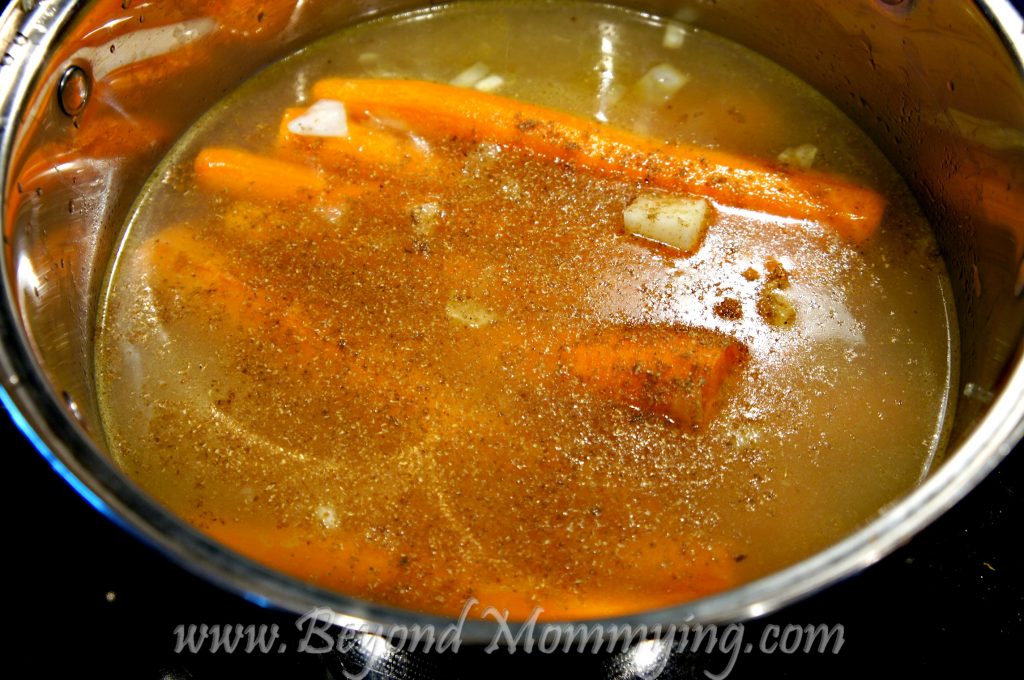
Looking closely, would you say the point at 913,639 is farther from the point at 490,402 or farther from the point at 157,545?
the point at 157,545

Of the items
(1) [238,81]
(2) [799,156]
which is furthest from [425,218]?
(2) [799,156]

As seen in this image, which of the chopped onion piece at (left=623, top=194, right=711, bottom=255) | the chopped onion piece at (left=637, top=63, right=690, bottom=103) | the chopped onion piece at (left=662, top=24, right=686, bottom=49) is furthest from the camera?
the chopped onion piece at (left=662, top=24, right=686, bottom=49)

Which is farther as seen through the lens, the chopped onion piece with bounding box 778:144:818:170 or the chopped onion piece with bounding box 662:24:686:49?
the chopped onion piece with bounding box 662:24:686:49

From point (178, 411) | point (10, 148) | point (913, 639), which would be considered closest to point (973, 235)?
point (913, 639)

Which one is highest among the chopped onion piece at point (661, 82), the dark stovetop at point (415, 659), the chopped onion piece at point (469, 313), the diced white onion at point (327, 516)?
the chopped onion piece at point (661, 82)

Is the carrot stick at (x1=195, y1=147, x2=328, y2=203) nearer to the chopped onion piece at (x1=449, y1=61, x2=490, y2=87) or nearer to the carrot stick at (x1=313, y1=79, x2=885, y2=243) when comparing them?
the carrot stick at (x1=313, y1=79, x2=885, y2=243)

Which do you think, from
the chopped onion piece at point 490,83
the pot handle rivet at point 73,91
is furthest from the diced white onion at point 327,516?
Answer: the chopped onion piece at point 490,83

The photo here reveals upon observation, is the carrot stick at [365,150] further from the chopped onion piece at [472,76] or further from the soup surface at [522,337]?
the chopped onion piece at [472,76]

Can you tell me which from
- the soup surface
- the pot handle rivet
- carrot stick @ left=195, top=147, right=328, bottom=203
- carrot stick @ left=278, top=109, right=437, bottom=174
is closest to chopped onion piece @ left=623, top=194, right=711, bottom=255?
the soup surface
